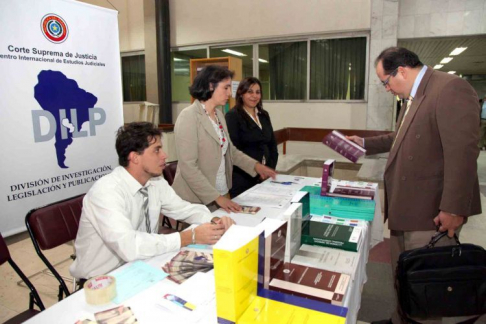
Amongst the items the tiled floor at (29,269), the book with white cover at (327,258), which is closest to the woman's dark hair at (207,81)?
the book with white cover at (327,258)

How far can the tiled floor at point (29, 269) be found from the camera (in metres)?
2.38

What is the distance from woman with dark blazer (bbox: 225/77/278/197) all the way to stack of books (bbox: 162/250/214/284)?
1.38m

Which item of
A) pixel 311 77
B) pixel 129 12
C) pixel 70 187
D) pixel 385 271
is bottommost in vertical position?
pixel 385 271

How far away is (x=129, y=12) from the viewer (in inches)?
308

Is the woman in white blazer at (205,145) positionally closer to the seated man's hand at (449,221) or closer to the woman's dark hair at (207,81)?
the woman's dark hair at (207,81)

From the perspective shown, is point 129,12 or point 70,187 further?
point 129,12

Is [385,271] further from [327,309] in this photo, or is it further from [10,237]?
[10,237]

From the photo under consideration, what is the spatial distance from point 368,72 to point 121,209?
5.47 m

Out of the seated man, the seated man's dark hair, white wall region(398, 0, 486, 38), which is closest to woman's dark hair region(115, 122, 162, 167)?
the seated man

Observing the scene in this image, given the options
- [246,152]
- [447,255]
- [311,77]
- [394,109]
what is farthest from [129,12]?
[447,255]

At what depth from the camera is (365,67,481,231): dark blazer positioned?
157 cm

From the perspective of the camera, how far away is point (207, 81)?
2143mm

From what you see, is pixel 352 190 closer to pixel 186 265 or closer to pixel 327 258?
pixel 327 258

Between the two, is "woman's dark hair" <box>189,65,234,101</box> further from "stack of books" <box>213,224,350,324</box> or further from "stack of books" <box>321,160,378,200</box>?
"stack of books" <box>213,224,350,324</box>
